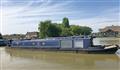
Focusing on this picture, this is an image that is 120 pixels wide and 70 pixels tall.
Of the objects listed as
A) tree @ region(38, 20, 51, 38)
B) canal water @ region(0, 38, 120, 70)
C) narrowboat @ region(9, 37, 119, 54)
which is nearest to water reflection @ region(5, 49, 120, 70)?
canal water @ region(0, 38, 120, 70)

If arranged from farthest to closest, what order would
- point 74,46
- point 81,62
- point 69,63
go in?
point 74,46
point 81,62
point 69,63

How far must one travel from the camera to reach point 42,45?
87.7 ft

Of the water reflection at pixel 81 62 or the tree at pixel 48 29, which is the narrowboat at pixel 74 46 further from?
the tree at pixel 48 29

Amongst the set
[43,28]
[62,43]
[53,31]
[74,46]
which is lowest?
[74,46]

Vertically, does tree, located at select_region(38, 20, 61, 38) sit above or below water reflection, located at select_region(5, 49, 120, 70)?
above

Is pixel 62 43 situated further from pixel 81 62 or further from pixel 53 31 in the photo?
pixel 53 31

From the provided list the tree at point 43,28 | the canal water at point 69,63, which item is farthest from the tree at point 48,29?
the canal water at point 69,63

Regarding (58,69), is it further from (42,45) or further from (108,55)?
(42,45)

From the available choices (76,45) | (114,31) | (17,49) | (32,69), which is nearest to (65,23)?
(114,31)

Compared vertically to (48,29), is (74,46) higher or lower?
lower

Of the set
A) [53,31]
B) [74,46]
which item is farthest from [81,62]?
[53,31]

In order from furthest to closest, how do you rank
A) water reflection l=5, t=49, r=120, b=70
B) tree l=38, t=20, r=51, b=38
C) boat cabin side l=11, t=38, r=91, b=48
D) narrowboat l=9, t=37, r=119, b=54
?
1. tree l=38, t=20, r=51, b=38
2. boat cabin side l=11, t=38, r=91, b=48
3. narrowboat l=9, t=37, r=119, b=54
4. water reflection l=5, t=49, r=120, b=70

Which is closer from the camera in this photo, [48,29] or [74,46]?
[74,46]

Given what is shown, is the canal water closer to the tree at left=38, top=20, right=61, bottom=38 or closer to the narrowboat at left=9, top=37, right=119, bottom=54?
the narrowboat at left=9, top=37, right=119, bottom=54
